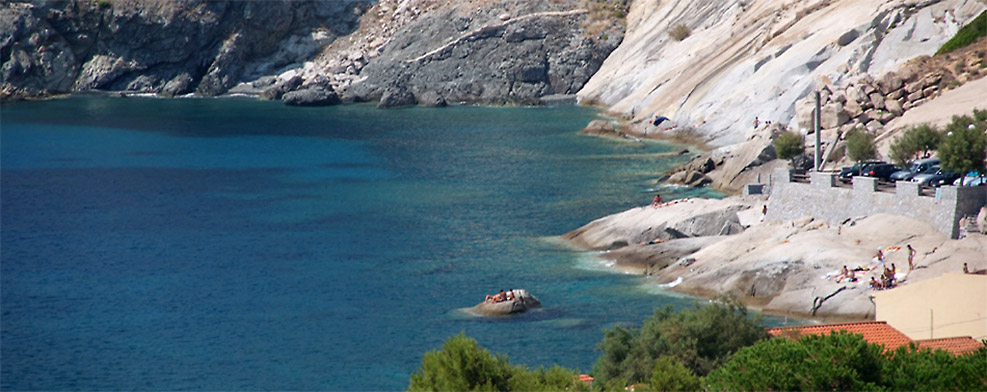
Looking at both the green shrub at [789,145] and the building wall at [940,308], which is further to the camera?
the green shrub at [789,145]

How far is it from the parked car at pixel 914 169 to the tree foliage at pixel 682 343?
86.6 ft

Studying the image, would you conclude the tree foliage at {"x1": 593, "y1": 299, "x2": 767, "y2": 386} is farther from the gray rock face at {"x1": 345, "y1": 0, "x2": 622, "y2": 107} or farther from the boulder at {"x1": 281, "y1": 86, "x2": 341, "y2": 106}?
the boulder at {"x1": 281, "y1": 86, "x2": 341, "y2": 106}

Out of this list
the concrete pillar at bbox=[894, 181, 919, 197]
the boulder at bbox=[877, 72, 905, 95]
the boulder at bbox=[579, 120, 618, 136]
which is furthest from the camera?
the boulder at bbox=[579, 120, 618, 136]

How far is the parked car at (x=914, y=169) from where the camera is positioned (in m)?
57.9

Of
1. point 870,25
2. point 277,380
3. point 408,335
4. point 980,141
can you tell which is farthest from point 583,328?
point 870,25

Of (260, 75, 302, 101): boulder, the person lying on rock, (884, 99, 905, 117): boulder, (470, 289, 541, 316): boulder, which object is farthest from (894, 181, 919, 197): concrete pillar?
(260, 75, 302, 101): boulder

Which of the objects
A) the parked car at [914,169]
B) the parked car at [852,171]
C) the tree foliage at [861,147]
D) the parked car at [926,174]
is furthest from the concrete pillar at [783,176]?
the parked car at [926,174]

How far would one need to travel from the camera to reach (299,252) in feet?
213

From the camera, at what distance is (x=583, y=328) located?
47.6 m

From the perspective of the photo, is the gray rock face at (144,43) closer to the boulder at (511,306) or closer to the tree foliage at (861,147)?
the tree foliage at (861,147)

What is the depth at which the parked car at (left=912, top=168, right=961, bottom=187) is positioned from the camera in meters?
55.2

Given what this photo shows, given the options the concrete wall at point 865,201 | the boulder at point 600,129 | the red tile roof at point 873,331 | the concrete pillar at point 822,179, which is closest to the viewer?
the red tile roof at point 873,331

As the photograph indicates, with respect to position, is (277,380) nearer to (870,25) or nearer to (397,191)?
(397,191)

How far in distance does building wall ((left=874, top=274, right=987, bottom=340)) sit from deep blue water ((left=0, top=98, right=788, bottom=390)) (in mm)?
11360
